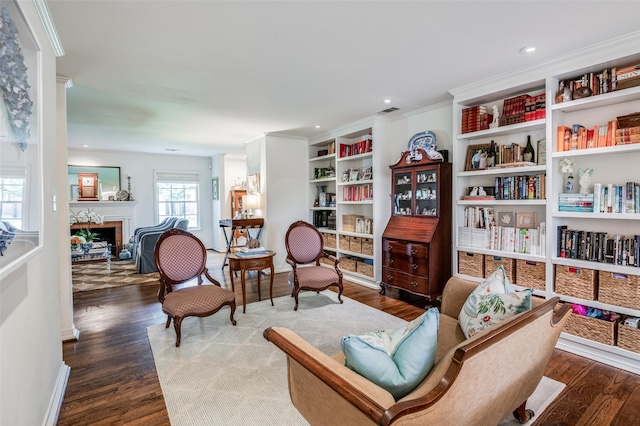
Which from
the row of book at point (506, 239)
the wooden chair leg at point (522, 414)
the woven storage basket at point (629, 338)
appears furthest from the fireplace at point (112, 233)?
the woven storage basket at point (629, 338)

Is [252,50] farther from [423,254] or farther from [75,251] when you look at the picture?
[75,251]

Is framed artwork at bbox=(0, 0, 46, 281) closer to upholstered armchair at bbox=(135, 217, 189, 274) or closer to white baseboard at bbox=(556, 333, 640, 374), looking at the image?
white baseboard at bbox=(556, 333, 640, 374)

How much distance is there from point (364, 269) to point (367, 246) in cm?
36

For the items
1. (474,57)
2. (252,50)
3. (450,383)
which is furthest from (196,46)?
(450,383)

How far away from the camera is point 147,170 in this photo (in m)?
7.99

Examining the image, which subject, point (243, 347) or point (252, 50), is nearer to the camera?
point (252, 50)

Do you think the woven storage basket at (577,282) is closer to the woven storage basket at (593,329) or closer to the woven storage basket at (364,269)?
the woven storage basket at (593,329)

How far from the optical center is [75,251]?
5363 mm

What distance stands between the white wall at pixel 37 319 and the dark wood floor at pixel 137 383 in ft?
0.63

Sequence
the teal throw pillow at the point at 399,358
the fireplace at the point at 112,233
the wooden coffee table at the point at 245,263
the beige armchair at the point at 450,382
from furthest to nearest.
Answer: the fireplace at the point at 112,233 < the wooden coffee table at the point at 245,263 < the teal throw pillow at the point at 399,358 < the beige armchair at the point at 450,382

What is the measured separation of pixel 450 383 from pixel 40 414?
211 cm

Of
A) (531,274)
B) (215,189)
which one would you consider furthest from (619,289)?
(215,189)

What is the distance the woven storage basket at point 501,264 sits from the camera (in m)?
3.23

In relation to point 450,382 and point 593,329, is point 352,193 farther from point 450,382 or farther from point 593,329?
point 450,382
